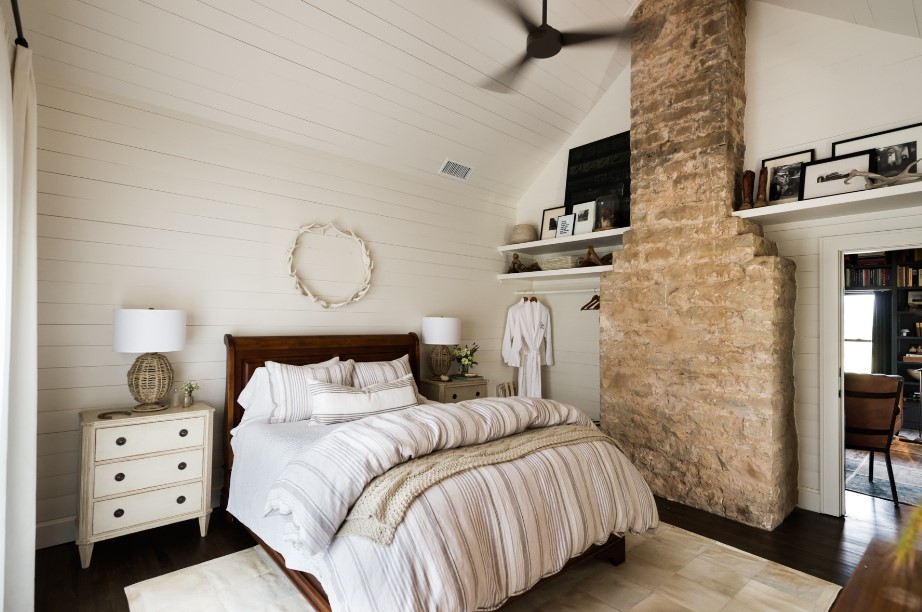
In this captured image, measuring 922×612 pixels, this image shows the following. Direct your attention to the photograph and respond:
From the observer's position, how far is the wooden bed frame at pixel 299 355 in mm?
2666

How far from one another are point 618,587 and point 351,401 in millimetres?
1863

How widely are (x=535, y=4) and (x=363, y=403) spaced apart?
3105 millimetres

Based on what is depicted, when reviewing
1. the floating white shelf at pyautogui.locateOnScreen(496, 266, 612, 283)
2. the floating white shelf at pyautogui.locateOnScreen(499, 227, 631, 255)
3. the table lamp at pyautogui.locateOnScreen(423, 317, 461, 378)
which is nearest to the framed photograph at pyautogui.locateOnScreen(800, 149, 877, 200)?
the floating white shelf at pyautogui.locateOnScreen(499, 227, 631, 255)

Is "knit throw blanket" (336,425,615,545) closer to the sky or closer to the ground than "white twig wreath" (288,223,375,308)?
closer to the ground

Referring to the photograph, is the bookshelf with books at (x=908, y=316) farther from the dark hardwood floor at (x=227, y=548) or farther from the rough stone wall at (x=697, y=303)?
the rough stone wall at (x=697, y=303)

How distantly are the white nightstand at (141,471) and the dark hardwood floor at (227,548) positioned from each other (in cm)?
15

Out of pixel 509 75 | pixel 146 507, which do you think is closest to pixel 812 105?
pixel 509 75

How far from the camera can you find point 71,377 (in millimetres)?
2939

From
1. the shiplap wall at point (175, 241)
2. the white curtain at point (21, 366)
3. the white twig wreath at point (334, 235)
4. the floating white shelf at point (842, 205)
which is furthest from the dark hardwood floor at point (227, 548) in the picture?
the floating white shelf at point (842, 205)

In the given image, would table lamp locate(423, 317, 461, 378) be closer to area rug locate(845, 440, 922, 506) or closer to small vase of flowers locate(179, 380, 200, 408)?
small vase of flowers locate(179, 380, 200, 408)

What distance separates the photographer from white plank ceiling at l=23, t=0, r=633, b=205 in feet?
9.27

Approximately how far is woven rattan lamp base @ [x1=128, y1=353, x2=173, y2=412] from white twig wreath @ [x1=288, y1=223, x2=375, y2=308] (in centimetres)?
115

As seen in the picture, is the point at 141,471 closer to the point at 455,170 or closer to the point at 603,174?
the point at 455,170

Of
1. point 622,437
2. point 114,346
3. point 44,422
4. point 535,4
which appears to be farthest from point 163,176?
point 622,437
